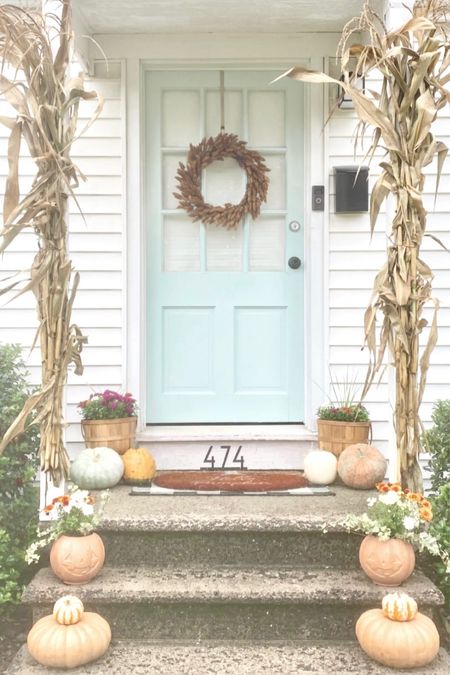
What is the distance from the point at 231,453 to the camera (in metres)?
4.31

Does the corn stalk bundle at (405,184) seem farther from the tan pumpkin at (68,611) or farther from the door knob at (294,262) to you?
the tan pumpkin at (68,611)

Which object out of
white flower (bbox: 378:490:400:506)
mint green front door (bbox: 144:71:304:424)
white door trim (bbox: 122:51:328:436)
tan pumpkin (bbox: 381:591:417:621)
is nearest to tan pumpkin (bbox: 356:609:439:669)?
tan pumpkin (bbox: 381:591:417:621)

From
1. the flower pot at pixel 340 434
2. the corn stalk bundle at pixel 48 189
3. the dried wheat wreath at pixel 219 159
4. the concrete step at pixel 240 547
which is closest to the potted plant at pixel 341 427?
the flower pot at pixel 340 434

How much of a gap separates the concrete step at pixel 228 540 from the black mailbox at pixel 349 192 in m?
1.89

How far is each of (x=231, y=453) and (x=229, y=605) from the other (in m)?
1.33

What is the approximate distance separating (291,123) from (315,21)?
0.58 meters

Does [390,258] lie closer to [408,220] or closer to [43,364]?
[408,220]

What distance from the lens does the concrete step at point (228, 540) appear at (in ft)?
10.6

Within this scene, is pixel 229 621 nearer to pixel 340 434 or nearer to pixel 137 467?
pixel 137 467

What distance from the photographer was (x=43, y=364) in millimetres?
3406

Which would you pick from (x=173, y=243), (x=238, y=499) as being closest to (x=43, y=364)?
(x=238, y=499)

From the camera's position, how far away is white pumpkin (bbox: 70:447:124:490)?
3.73 meters

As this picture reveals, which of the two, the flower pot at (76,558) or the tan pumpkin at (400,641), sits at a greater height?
the flower pot at (76,558)

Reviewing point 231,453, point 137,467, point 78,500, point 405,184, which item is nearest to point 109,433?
point 137,467
